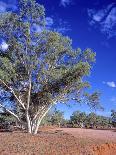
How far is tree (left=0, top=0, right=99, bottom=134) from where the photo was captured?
3806 centimetres

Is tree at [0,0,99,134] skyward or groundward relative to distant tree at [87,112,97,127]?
groundward

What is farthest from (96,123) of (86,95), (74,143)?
(74,143)

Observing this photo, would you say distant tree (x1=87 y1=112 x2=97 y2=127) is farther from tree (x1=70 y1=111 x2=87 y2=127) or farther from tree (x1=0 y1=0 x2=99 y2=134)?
tree (x1=0 y1=0 x2=99 y2=134)

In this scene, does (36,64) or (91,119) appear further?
(91,119)

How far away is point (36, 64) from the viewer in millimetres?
38438

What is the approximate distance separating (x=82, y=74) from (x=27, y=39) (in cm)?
782

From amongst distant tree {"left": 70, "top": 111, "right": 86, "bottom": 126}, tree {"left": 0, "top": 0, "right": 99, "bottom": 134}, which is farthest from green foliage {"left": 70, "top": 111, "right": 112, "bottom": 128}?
tree {"left": 0, "top": 0, "right": 99, "bottom": 134}

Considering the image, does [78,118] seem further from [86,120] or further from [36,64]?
[36,64]

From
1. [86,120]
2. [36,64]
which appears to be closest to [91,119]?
[86,120]

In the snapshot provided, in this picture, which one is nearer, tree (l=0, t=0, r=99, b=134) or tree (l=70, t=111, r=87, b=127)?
tree (l=0, t=0, r=99, b=134)

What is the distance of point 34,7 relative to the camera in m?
38.5

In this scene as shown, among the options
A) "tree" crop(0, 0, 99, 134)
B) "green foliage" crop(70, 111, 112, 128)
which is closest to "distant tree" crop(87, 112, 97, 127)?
"green foliage" crop(70, 111, 112, 128)

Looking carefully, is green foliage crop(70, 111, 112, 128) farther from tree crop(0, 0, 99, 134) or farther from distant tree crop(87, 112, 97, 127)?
tree crop(0, 0, 99, 134)


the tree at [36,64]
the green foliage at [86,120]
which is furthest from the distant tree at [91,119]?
the tree at [36,64]
